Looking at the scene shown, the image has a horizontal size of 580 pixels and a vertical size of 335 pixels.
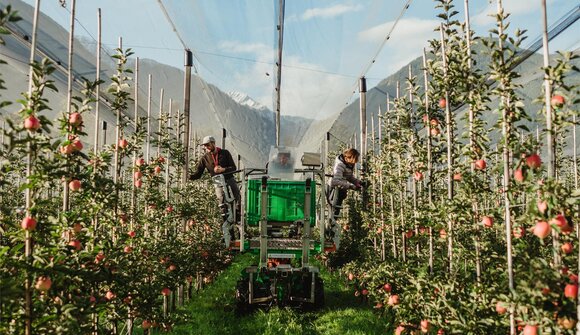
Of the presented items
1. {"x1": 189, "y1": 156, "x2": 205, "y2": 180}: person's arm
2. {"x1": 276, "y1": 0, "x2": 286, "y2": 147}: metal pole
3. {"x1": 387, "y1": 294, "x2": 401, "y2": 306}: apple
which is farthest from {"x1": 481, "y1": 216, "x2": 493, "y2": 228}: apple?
{"x1": 276, "y1": 0, "x2": 286, "y2": 147}: metal pole

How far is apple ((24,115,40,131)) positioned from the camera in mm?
3114

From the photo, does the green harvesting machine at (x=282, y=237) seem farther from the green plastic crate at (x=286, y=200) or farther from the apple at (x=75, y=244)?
the apple at (x=75, y=244)

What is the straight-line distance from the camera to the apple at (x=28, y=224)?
3.13m

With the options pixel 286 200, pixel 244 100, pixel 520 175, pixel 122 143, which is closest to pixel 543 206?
pixel 520 175

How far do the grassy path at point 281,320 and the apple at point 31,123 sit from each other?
3.76 m

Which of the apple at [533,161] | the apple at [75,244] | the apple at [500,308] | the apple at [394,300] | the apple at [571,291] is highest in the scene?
the apple at [533,161]

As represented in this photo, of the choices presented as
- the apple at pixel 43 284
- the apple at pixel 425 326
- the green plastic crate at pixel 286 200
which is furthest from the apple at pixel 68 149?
the green plastic crate at pixel 286 200

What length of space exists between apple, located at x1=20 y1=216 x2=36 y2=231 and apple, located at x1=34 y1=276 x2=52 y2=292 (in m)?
0.35

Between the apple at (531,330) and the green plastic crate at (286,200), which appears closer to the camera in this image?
the apple at (531,330)

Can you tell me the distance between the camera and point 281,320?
7594mm

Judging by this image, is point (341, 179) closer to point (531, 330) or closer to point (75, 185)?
point (75, 185)

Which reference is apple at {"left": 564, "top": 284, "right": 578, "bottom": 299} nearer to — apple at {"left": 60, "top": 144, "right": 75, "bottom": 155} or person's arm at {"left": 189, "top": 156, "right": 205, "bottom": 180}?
apple at {"left": 60, "top": 144, "right": 75, "bottom": 155}

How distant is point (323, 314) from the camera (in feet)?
27.0

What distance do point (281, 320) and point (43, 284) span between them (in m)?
5.07
